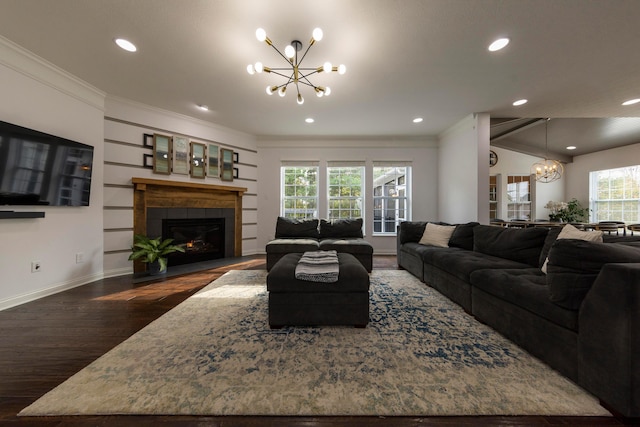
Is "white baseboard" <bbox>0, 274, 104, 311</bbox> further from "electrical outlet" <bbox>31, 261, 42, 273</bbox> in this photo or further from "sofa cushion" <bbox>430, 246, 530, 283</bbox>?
"sofa cushion" <bbox>430, 246, 530, 283</bbox>

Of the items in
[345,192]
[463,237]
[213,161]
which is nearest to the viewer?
[463,237]

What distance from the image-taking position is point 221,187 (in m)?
4.77

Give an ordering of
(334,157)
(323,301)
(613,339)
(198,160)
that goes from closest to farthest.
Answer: (613,339)
(323,301)
(198,160)
(334,157)

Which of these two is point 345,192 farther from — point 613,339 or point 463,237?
point 613,339

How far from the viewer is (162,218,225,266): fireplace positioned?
4293 millimetres

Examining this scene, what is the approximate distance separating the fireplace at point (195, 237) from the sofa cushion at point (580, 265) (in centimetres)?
508

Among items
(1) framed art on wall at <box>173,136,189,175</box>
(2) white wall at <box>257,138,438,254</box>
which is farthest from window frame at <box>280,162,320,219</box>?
(1) framed art on wall at <box>173,136,189,175</box>

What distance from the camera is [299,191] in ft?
18.8

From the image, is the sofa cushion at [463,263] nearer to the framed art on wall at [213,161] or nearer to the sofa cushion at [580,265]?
the sofa cushion at [580,265]

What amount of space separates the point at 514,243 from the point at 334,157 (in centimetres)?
390

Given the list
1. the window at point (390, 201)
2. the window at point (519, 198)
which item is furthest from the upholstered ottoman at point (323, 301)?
the window at point (519, 198)

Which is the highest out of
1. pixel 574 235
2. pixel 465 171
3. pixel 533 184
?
pixel 533 184

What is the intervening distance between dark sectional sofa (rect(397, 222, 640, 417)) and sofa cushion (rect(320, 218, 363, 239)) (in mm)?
2277

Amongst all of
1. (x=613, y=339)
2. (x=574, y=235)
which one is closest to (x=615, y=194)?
(x=574, y=235)
